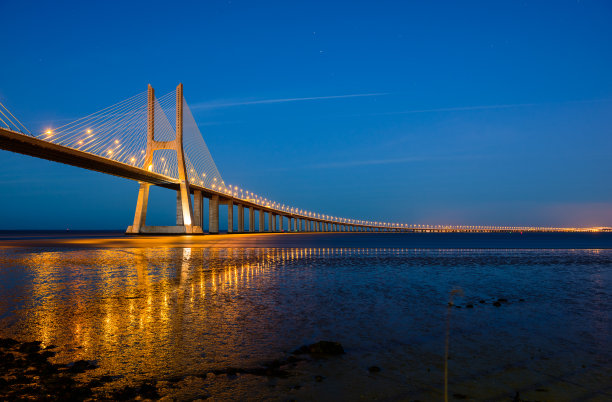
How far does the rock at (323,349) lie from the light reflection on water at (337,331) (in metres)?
0.21

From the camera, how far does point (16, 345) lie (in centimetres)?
566

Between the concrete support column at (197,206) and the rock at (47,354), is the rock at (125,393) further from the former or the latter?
the concrete support column at (197,206)

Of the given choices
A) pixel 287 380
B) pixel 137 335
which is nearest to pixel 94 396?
pixel 287 380

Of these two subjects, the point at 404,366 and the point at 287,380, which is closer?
the point at 287,380

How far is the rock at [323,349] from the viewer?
5.48 metres

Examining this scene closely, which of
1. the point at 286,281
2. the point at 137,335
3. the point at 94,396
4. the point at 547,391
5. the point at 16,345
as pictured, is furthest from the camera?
the point at 286,281

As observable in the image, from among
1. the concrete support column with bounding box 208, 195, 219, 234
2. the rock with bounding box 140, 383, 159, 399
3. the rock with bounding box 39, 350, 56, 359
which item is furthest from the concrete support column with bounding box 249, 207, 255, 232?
the rock with bounding box 140, 383, 159, 399

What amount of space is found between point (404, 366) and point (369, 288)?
6.53m

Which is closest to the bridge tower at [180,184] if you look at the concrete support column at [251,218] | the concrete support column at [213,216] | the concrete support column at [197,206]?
the concrete support column at [197,206]

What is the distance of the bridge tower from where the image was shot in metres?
65.5

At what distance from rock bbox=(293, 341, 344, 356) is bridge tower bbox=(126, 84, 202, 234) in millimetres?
62808

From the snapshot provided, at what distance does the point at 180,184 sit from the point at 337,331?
6305 cm

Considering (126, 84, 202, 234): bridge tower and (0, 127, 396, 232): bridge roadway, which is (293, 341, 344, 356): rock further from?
(126, 84, 202, 234): bridge tower

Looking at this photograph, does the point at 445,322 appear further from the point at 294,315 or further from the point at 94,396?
the point at 94,396
